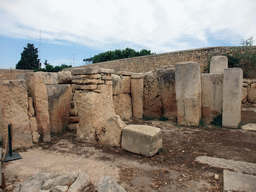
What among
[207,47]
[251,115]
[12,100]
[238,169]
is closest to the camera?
[238,169]

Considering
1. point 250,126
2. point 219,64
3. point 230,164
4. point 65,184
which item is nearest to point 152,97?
point 219,64

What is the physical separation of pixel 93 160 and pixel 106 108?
59.5 inches

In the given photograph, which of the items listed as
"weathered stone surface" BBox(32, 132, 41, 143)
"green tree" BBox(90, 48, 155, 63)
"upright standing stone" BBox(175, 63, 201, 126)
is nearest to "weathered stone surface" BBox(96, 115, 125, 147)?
"weathered stone surface" BBox(32, 132, 41, 143)

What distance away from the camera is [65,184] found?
233 cm

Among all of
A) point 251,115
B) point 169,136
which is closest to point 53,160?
point 169,136

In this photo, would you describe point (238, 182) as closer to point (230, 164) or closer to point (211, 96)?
point (230, 164)

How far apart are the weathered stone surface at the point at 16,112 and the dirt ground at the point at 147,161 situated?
30 centimetres

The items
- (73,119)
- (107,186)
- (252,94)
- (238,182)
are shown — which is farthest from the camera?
(252,94)

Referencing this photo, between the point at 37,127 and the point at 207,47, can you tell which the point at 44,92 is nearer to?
the point at 37,127

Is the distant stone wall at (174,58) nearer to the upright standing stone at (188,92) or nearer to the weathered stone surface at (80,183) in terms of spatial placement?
the upright standing stone at (188,92)

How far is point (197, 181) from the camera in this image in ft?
8.47

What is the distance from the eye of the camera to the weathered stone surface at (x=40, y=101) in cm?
404

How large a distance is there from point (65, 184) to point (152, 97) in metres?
4.70

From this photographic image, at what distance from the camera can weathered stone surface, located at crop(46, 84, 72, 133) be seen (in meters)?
4.55
